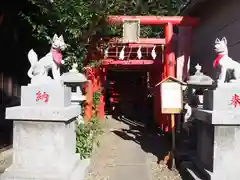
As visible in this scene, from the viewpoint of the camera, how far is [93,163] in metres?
7.75

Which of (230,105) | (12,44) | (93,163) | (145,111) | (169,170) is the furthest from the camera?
(145,111)

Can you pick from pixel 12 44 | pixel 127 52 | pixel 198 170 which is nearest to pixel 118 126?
pixel 127 52

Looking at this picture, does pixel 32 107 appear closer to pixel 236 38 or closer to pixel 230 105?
pixel 230 105

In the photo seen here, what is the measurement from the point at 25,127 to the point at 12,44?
4262 millimetres

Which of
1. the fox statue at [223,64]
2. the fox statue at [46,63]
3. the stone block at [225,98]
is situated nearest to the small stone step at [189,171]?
the stone block at [225,98]

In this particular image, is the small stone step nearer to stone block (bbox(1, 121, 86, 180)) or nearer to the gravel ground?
the gravel ground

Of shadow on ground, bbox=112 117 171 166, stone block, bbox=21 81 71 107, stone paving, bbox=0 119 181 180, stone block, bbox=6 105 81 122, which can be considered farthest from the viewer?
shadow on ground, bbox=112 117 171 166

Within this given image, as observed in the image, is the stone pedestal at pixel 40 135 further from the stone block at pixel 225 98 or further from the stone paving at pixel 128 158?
the stone block at pixel 225 98

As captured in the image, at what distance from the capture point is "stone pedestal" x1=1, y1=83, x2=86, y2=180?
5281mm

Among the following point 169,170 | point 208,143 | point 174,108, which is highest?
point 174,108

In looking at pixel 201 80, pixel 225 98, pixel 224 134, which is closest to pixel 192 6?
pixel 201 80

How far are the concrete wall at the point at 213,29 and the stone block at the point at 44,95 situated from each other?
168 inches

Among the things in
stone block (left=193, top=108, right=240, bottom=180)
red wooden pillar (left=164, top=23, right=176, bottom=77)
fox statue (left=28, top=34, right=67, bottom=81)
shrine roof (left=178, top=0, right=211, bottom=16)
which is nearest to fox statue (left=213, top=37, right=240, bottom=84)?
stone block (left=193, top=108, right=240, bottom=180)

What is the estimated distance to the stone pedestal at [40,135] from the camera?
17.3 feet
